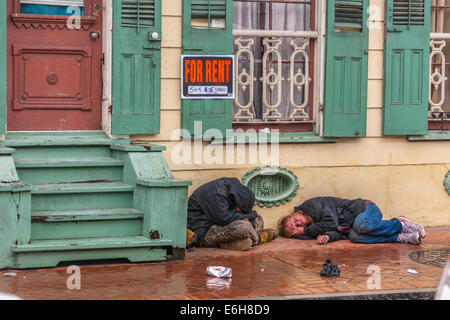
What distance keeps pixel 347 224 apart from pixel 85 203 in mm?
2892

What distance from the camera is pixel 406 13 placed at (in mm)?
8938

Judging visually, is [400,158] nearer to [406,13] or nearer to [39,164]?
[406,13]

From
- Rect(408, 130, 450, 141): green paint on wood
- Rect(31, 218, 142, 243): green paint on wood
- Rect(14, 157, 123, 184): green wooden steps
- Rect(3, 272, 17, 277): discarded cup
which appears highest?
Rect(408, 130, 450, 141): green paint on wood

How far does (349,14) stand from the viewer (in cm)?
878

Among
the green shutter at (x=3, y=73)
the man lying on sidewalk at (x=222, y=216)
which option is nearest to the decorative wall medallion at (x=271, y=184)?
the man lying on sidewalk at (x=222, y=216)

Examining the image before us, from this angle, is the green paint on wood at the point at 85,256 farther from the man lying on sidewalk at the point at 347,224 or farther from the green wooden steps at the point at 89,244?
the man lying on sidewalk at the point at 347,224

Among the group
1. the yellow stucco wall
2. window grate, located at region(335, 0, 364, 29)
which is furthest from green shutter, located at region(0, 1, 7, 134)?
window grate, located at region(335, 0, 364, 29)

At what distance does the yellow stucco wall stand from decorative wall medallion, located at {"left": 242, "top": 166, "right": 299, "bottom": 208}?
Result: 80 millimetres

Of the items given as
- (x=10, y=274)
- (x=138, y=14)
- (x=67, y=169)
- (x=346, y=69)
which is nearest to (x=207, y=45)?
(x=138, y=14)

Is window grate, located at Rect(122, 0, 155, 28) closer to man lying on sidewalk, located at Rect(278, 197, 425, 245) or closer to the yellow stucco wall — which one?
the yellow stucco wall

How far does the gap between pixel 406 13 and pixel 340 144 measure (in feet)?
5.63

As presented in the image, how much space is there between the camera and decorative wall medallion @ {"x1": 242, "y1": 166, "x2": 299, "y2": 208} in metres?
8.70

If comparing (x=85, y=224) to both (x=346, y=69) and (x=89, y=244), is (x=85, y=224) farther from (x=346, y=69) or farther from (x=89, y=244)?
(x=346, y=69)
